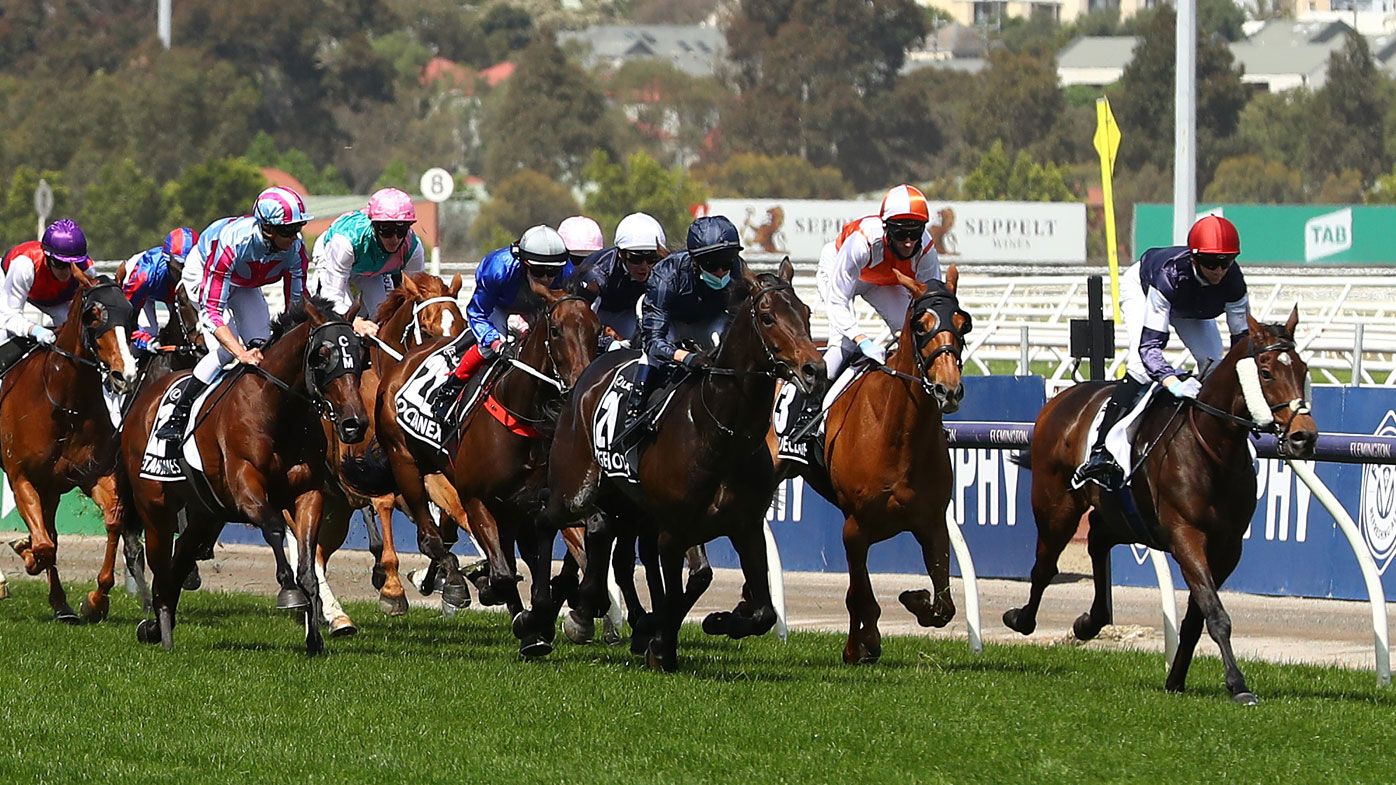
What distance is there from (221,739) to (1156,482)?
3.81 m

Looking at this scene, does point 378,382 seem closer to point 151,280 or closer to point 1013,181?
point 151,280

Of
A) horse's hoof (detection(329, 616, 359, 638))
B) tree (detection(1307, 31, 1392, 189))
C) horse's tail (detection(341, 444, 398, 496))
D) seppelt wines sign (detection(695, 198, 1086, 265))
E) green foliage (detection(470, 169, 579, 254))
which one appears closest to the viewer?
horse's hoof (detection(329, 616, 359, 638))

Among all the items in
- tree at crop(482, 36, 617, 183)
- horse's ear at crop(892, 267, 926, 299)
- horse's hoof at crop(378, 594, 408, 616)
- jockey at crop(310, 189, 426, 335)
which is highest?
tree at crop(482, 36, 617, 183)

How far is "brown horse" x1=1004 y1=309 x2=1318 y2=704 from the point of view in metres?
9.04

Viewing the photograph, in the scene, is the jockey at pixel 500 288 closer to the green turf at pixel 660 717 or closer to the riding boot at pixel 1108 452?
the green turf at pixel 660 717

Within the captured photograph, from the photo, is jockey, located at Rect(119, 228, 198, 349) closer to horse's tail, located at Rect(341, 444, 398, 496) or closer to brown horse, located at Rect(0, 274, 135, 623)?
brown horse, located at Rect(0, 274, 135, 623)

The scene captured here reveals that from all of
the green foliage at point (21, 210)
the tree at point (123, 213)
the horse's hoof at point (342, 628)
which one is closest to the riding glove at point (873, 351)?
the horse's hoof at point (342, 628)

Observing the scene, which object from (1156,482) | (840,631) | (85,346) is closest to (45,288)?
(85,346)

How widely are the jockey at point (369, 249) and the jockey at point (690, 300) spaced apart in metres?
2.35

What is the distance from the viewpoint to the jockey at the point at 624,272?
1119 centimetres

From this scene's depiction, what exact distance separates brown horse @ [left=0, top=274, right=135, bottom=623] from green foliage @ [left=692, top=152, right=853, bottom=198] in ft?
231

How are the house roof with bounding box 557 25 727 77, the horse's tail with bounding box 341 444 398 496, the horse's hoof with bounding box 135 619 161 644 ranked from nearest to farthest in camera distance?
the horse's hoof with bounding box 135 619 161 644
the horse's tail with bounding box 341 444 398 496
the house roof with bounding box 557 25 727 77

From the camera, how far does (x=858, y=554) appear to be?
10445 mm

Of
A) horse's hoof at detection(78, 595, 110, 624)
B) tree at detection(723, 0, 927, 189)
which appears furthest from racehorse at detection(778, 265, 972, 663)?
tree at detection(723, 0, 927, 189)
